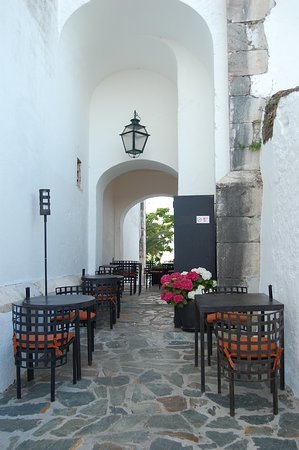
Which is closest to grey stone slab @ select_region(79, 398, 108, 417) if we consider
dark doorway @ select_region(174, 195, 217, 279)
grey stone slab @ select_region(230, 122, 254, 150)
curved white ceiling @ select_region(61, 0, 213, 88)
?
dark doorway @ select_region(174, 195, 217, 279)

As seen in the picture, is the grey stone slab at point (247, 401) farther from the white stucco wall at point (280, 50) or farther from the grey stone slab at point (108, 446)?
the white stucco wall at point (280, 50)

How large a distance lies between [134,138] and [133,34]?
1672 millimetres

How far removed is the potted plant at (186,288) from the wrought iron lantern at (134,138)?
8.36 feet

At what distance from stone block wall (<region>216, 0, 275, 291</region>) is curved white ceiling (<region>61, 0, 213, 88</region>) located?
0.59 metres

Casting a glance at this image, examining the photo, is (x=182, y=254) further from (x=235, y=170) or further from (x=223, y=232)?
(x=235, y=170)

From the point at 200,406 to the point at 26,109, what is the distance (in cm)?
312

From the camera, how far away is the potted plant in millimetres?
4574

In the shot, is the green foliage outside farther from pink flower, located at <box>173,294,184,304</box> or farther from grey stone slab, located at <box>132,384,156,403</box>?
grey stone slab, located at <box>132,384,156,403</box>

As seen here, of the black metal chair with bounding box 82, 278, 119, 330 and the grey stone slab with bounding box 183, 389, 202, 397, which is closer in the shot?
the grey stone slab with bounding box 183, 389, 202, 397

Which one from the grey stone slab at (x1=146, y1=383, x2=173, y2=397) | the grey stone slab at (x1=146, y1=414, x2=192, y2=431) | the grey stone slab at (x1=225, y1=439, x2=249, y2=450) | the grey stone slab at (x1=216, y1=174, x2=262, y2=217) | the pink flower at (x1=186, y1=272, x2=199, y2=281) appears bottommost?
the grey stone slab at (x1=146, y1=383, x2=173, y2=397)

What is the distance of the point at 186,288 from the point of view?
4.55 metres

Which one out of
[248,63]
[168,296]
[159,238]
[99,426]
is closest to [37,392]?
[99,426]

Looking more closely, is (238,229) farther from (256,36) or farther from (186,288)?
(256,36)

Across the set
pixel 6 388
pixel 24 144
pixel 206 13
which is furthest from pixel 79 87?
pixel 6 388
